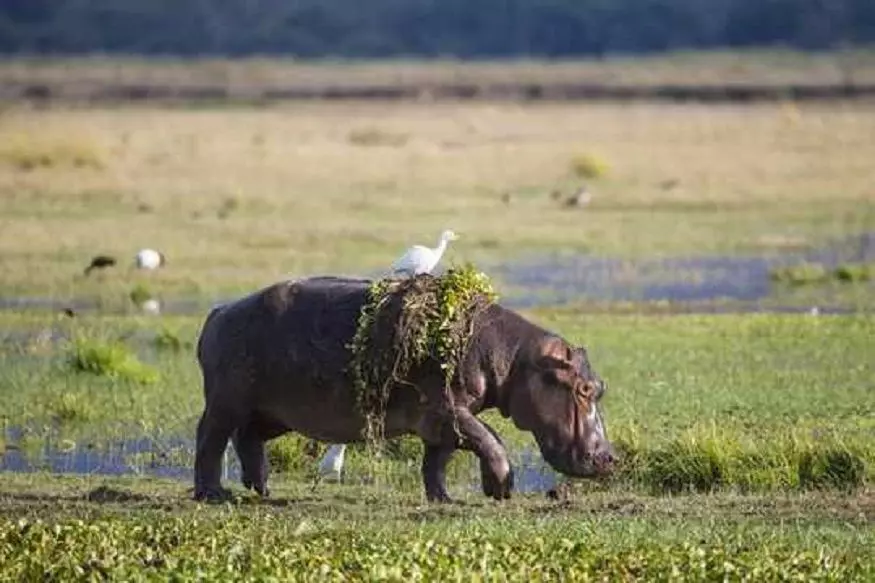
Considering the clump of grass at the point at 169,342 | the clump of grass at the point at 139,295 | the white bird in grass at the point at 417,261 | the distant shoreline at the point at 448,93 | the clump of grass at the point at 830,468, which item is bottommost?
the clump of grass at the point at 830,468

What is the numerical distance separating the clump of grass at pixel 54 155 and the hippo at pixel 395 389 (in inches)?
1344

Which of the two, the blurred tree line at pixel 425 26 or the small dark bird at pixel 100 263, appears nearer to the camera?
the small dark bird at pixel 100 263

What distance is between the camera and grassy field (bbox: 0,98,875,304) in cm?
3322

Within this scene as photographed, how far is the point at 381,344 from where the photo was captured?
1467 cm

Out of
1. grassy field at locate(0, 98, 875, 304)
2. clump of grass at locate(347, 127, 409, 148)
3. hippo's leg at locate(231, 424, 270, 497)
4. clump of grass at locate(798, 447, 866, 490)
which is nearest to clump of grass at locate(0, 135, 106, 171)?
grassy field at locate(0, 98, 875, 304)

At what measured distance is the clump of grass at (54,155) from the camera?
49.3m

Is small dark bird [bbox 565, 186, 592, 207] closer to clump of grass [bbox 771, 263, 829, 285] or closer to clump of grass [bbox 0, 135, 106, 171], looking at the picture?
clump of grass [bbox 0, 135, 106, 171]

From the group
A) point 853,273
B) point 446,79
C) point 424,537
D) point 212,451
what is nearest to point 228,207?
point 853,273

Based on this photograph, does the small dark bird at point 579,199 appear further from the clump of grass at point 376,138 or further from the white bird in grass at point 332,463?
the white bird in grass at point 332,463

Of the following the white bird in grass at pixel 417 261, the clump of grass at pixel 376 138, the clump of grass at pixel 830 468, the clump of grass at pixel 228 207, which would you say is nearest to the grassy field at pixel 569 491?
the clump of grass at pixel 830 468

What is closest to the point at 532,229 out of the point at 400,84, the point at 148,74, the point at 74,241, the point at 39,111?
the point at 74,241

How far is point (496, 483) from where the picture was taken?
1470 cm

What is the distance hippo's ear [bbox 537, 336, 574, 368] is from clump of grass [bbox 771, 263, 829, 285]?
49.4 ft

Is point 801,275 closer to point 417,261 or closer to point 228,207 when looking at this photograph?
point 417,261
